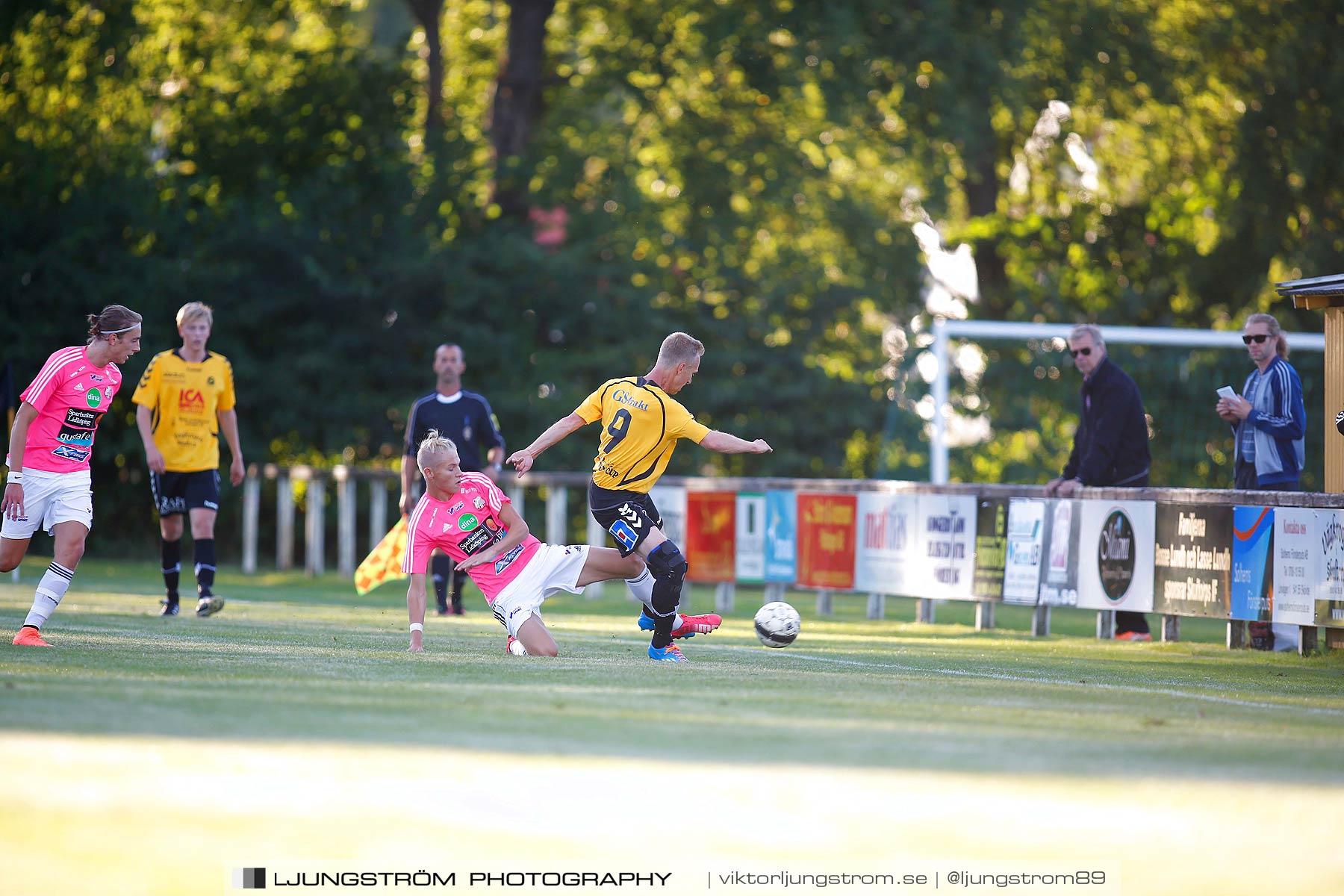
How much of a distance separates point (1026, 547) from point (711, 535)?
422cm

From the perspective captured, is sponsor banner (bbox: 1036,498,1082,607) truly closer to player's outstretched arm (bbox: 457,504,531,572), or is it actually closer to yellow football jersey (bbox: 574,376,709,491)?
yellow football jersey (bbox: 574,376,709,491)

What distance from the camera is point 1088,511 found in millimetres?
13219

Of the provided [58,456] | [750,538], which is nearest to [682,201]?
[750,538]

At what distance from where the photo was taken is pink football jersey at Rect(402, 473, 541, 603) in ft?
31.4

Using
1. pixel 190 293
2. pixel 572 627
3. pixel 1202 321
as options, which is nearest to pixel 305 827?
pixel 572 627

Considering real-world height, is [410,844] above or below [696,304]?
below

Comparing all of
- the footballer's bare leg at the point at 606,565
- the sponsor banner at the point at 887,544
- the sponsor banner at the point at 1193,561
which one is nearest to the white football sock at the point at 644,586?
the footballer's bare leg at the point at 606,565

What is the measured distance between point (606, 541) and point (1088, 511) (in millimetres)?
9212

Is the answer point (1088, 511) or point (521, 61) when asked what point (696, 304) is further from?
point (1088, 511)

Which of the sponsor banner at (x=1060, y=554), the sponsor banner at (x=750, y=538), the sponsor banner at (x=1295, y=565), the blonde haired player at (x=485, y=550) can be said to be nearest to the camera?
the blonde haired player at (x=485, y=550)

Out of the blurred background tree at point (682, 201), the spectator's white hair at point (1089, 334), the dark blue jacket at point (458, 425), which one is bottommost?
the dark blue jacket at point (458, 425)

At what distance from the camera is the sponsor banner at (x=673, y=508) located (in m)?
17.5

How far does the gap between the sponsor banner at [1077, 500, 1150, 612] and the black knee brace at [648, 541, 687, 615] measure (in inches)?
179

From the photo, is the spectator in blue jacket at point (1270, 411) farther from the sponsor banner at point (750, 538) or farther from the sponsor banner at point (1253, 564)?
the sponsor banner at point (750, 538)
